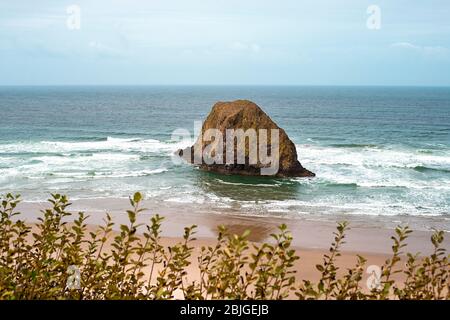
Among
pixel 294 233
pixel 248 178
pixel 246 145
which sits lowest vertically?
pixel 294 233

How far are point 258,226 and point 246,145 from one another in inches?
558

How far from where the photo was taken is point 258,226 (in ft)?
77.1

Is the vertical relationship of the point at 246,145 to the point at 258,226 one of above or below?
above

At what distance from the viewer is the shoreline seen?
832 inches

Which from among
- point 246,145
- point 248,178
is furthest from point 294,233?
point 246,145

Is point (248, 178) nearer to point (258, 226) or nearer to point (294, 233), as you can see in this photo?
point (258, 226)

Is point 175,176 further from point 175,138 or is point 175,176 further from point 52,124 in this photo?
point 52,124

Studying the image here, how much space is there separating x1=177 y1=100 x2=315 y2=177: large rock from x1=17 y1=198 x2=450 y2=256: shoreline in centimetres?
975

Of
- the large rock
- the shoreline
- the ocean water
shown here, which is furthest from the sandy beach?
the large rock

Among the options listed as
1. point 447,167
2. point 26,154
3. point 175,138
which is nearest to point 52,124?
point 175,138

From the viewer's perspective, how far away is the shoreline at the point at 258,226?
2112 centimetres

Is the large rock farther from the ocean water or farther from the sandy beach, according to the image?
the sandy beach

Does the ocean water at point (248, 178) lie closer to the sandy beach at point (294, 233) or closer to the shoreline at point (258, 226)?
the shoreline at point (258, 226)
